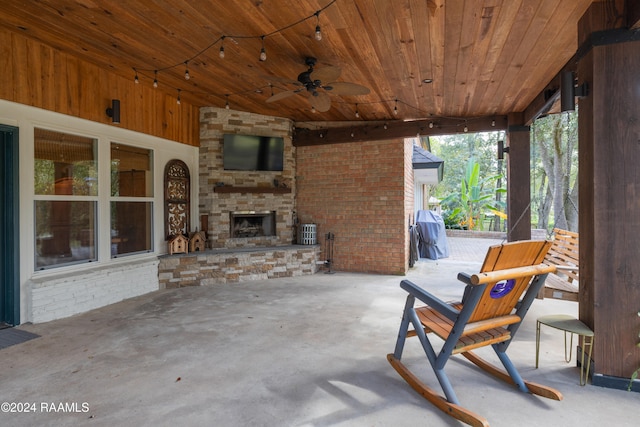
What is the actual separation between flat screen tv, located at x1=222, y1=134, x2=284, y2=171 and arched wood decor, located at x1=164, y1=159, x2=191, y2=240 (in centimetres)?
74

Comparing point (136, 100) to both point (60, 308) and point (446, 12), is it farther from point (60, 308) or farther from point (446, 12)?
point (446, 12)

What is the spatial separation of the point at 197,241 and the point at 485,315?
4.72 m

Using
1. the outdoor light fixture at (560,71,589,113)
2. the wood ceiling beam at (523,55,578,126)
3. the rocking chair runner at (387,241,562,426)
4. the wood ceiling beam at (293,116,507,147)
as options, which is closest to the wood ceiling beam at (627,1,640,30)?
the outdoor light fixture at (560,71,589,113)

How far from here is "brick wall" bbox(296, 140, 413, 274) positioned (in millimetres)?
6109

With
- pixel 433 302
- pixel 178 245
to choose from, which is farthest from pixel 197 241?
pixel 433 302

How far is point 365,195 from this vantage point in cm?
632

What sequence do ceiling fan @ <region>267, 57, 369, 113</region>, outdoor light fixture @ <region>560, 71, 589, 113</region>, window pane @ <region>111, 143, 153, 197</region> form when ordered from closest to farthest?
outdoor light fixture @ <region>560, 71, 589, 113</region> < ceiling fan @ <region>267, 57, 369, 113</region> < window pane @ <region>111, 143, 153, 197</region>

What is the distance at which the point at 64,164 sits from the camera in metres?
4.00

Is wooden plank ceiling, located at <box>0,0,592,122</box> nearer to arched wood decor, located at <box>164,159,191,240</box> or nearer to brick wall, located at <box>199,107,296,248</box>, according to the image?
brick wall, located at <box>199,107,296,248</box>

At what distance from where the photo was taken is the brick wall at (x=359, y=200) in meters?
6.11

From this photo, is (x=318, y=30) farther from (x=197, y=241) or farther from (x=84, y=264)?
(x=197, y=241)

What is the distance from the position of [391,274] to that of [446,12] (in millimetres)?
4366

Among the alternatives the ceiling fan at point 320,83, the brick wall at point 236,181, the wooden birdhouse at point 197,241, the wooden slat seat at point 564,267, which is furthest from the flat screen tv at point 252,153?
A: the wooden slat seat at point 564,267

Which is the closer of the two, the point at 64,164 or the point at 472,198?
the point at 64,164
